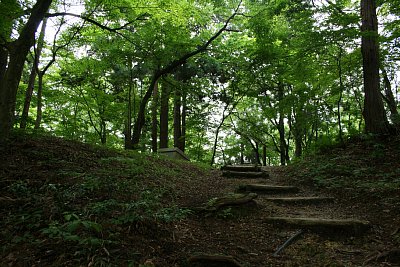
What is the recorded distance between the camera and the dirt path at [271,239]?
3223mm

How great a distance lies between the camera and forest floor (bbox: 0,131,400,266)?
2.80m

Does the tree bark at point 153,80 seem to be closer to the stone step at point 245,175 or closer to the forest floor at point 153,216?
the stone step at point 245,175

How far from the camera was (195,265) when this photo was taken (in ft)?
9.54

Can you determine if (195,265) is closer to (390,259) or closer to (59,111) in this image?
(390,259)

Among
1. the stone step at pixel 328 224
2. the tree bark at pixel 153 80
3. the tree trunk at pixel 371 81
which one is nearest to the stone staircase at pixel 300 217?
the stone step at pixel 328 224

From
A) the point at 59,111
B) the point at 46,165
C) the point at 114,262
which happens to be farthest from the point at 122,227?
the point at 59,111

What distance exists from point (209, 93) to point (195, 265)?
12.7 metres

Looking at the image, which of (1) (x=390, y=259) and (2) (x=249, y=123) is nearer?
(1) (x=390, y=259)

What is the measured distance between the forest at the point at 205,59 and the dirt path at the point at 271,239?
4.07m

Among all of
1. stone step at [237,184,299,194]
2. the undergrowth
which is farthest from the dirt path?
stone step at [237,184,299,194]

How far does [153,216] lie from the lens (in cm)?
372

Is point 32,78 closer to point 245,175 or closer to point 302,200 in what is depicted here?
point 245,175

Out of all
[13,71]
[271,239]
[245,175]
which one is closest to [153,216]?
[271,239]

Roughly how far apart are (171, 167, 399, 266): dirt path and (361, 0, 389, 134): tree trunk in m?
3.56
